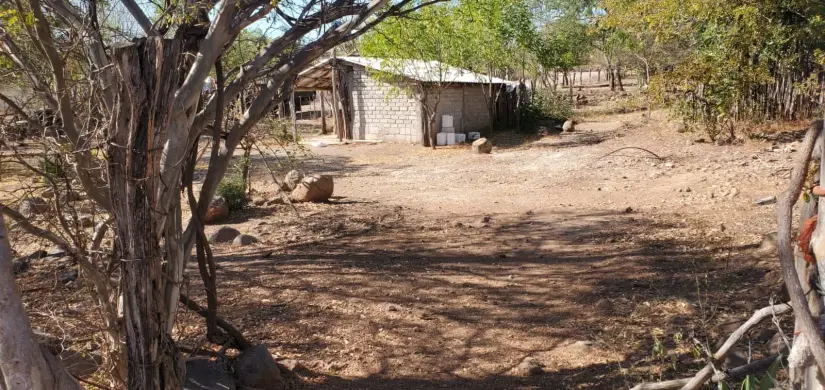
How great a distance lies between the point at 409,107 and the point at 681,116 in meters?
8.76

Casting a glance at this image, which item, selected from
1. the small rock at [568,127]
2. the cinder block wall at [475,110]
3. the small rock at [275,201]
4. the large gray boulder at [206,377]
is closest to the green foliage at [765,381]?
the large gray boulder at [206,377]

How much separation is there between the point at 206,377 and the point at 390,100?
18251mm

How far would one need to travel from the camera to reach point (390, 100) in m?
21.7

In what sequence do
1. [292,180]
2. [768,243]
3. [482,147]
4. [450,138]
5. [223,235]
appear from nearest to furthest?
[768,243] → [223,235] → [292,180] → [482,147] → [450,138]

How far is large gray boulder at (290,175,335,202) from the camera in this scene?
11.2 m

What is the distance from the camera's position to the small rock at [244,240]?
8.39 m

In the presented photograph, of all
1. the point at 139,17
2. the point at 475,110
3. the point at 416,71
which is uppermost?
the point at 416,71

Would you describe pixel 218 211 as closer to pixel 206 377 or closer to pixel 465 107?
pixel 206 377

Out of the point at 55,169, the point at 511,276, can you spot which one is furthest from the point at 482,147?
the point at 55,169

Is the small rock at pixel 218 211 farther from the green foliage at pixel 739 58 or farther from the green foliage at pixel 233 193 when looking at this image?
the green foliage at pixel 739 58

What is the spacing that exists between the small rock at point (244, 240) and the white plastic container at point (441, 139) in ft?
40.6

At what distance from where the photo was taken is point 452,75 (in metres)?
20.5

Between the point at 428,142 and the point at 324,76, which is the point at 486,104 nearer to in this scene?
the point at 428,142

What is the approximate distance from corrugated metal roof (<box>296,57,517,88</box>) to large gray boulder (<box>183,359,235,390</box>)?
45.5 ft
